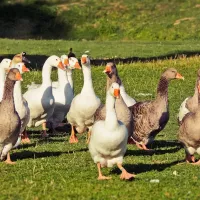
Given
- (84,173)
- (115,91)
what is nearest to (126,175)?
(84,173)

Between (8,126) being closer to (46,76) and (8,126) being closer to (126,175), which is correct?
(126,175)

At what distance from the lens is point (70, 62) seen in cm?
2086

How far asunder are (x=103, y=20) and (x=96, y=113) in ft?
133

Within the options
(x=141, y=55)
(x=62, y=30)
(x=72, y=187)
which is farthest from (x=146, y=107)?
(x=62, y=30)

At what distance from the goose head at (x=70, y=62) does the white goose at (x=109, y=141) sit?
7.65 meters

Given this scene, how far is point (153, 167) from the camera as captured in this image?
13703 millimetres

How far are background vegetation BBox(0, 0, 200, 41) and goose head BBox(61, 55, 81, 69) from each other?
31.6 m

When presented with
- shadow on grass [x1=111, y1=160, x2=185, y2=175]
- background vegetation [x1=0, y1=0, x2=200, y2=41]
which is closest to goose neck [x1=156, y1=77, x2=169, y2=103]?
shadow on grass [x1=111, y1=160, x2=185, y2=175]

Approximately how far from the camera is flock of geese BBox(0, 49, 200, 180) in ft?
40.7

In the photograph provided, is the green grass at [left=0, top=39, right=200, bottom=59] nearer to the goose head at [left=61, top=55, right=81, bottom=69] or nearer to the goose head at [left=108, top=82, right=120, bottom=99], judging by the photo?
the goose head at [left=61, top=55, right=81, bottom=69]

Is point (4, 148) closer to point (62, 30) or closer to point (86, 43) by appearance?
point (86, 43)

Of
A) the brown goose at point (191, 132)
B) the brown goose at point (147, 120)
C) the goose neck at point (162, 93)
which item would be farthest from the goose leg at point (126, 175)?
the goose neck at point (162, 93)

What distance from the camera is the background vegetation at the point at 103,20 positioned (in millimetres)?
53344

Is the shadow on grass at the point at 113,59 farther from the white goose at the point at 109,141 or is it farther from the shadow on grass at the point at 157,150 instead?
the white goose at the point at 109,141
